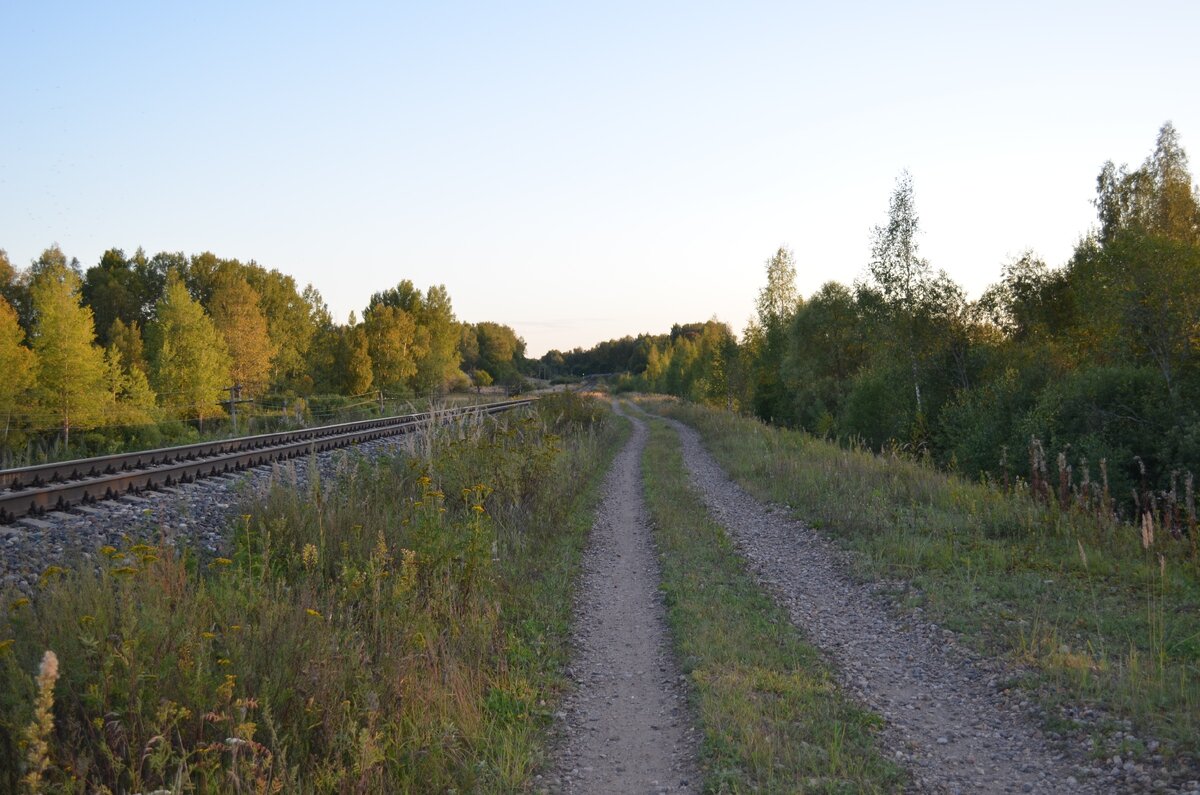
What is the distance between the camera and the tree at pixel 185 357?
3862 centimetres

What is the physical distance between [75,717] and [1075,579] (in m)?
8.72

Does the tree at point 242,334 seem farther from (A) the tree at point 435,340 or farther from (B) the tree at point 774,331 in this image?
(B) the tree at point 774,331

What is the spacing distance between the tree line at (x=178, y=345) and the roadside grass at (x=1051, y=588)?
2510 centimetres

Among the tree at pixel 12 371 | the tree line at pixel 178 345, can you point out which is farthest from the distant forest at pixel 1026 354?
the tree at pixel 12 371

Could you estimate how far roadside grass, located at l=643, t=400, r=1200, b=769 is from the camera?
5004mm

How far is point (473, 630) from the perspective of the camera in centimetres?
638

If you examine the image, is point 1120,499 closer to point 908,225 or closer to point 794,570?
point 794,570

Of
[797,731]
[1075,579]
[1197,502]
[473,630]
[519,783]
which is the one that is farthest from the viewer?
[1197,502]

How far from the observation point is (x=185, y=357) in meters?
40.1

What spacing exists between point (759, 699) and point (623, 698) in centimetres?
114

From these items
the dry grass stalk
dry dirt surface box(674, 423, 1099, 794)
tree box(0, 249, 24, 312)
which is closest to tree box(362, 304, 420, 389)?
tree box(0, 249, 24, 312)

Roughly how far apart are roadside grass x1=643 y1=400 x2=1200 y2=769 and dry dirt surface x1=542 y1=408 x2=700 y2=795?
2615 millimetres

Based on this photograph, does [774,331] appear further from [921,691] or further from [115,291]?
[115,291]

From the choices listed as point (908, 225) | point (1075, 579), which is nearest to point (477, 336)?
point (908, 225)
